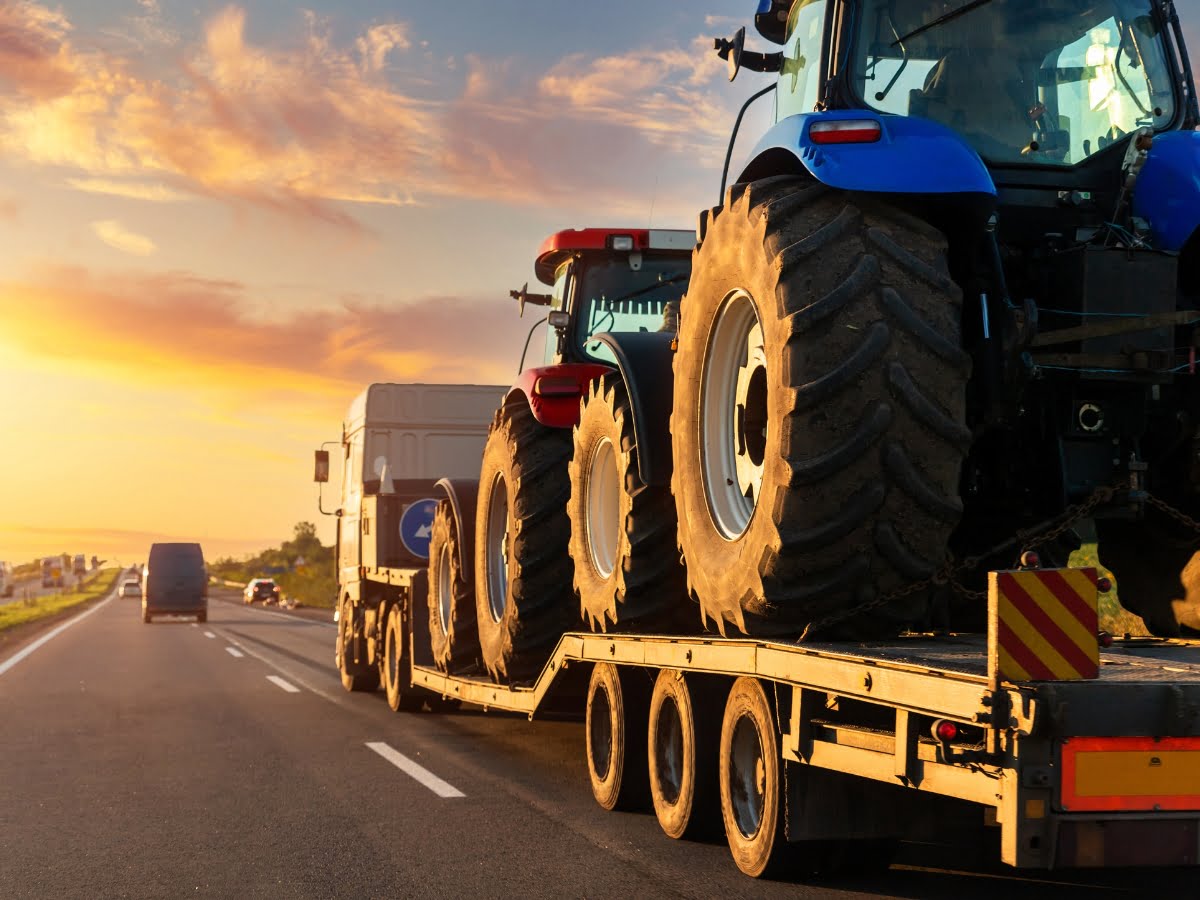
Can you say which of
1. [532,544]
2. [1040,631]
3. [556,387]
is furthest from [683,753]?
[556,387]

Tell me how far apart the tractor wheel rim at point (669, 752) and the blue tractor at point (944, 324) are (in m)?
0.94

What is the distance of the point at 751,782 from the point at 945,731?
1.99 metres

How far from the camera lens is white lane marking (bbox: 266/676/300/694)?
19261 millimetres

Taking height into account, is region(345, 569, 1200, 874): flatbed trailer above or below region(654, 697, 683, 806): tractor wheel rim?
above

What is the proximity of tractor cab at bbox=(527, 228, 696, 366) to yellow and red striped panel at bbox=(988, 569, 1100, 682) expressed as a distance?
6588mm

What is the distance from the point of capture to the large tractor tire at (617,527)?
7875 mm

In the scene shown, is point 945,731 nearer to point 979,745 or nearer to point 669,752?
point 979,745

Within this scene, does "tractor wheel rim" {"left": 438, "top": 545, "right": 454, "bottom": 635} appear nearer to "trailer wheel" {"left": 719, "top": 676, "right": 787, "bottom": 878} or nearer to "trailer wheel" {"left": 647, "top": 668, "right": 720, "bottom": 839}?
"trailer wheel" {"left": 647, "top": 668, "right": 720, "bottom": 839}

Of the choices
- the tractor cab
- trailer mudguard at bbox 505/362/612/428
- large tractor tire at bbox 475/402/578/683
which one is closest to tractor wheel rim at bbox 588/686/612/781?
large tractor tire at bbox 475/402/578/683

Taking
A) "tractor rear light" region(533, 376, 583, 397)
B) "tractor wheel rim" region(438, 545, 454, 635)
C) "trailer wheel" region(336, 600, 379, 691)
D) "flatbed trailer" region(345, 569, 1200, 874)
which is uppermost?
"tractor rear light" region(533, 376, 583, 397)

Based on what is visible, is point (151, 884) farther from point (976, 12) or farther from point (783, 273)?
point (976, 12)

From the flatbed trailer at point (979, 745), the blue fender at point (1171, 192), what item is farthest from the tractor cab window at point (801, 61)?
the flatbed trailer at point (979, 745)

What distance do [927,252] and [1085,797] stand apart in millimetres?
2253

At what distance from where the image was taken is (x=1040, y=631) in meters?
4.54
